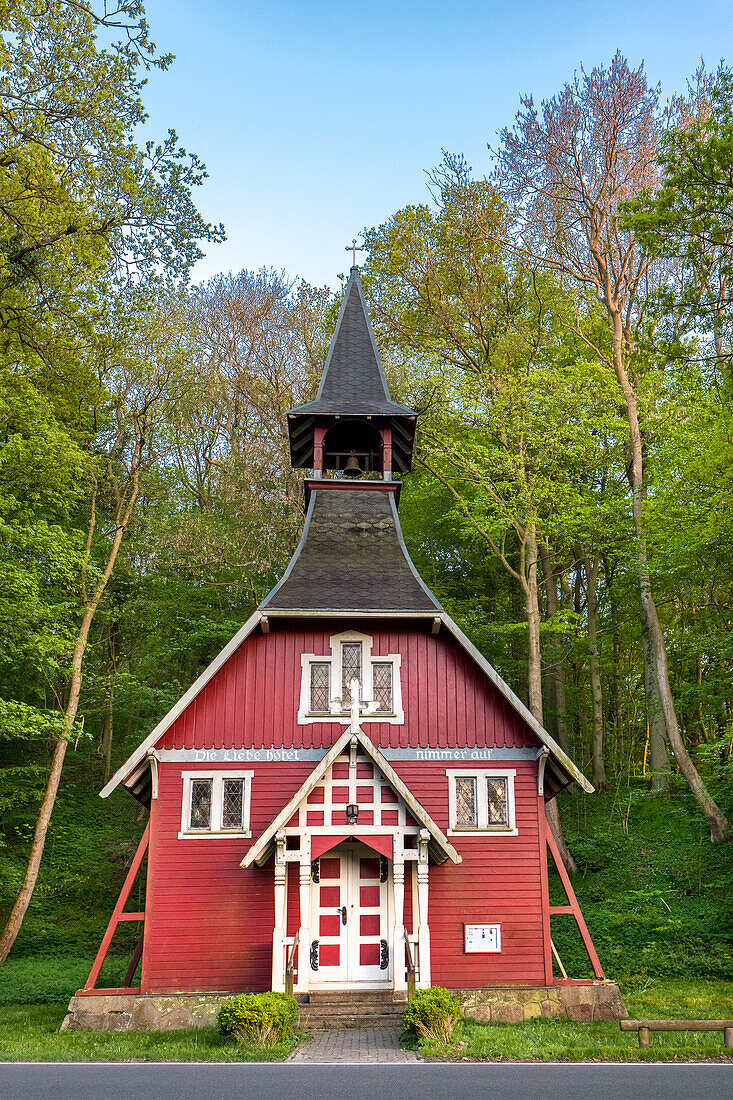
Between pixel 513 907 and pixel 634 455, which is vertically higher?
pixel 634 455

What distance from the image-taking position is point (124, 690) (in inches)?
919

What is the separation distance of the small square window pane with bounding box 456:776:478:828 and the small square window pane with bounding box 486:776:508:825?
0.25 meters

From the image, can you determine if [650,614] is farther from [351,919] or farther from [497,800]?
[351,919]

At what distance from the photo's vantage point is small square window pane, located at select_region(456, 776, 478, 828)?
13.9 meters

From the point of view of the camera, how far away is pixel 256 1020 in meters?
10.6

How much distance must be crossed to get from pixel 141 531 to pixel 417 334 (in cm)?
1027

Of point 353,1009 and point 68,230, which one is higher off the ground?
point 68,230

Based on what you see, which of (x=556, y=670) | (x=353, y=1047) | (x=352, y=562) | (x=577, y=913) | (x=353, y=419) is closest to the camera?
(x=353, y=1047)

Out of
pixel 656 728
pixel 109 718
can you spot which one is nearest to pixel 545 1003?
pixel 656 728

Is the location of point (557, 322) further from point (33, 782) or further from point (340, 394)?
point (33, 782)

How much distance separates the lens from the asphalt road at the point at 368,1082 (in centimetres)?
808

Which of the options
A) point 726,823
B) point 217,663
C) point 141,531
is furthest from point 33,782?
point 726,823

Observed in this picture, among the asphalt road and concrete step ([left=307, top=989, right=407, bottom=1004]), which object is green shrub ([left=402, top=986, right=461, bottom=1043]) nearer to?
the asphalt road

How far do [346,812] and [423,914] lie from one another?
71.0 inches
